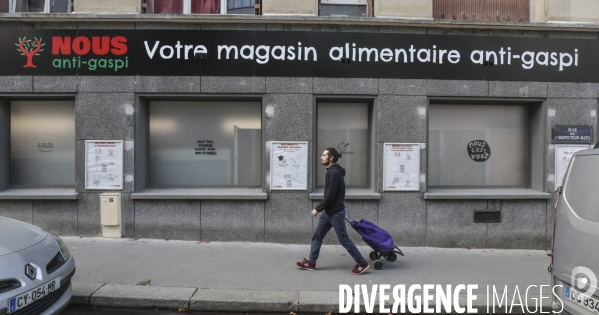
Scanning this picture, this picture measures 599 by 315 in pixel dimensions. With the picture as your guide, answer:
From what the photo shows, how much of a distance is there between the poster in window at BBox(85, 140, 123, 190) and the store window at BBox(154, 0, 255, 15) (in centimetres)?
287

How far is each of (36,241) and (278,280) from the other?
3.02 m

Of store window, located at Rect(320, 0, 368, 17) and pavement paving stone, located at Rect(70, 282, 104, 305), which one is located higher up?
store window, located at Rect(320, 0, 368, 17)

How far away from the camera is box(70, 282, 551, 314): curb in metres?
5.15

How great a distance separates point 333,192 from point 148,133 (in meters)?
4.47

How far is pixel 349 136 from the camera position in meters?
8.60

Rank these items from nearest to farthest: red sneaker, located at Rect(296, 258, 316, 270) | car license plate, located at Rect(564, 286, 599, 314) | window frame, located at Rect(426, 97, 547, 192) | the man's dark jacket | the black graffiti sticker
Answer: car license plate, located at Rect(564, 286, 599, 314) → the man's dark jacket → red sneaker, located at Rect(296, 258, 316, 270) → window frame, located at Rect(426, 97, 547, 192) → the black graffiti sticker

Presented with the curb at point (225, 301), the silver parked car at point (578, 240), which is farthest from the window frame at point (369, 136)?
the silver parked car at point (578, 240)

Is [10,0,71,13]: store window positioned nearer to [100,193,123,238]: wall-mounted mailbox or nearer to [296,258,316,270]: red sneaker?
[100,193,123,238]: wall-mounted mailbox

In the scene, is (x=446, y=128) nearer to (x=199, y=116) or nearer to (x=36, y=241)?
(x=199, y=116)

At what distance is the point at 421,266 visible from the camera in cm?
682

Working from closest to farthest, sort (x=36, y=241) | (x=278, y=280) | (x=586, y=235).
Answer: (x=586, y=235) < (x=36, y=241) < (x=278, y=280)

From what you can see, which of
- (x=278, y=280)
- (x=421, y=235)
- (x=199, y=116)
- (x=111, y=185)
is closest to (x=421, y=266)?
(x=421, y=235)

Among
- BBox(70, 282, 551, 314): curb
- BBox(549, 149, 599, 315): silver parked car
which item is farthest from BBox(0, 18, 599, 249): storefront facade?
BBox(549, 149, 599, 315): silver parked car

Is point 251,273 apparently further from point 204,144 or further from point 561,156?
point 561,156
